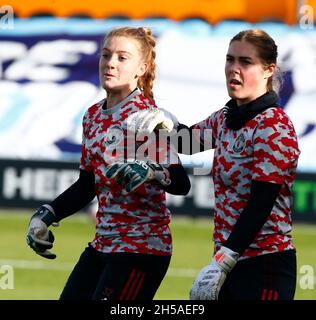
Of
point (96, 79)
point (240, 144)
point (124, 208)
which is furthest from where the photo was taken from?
point (96, 79)

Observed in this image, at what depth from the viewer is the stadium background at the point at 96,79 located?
16.4 m

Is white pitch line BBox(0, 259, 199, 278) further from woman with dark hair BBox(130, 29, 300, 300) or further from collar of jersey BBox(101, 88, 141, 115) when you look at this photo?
woman with dark hair BBox(130, 29, 300, 300)

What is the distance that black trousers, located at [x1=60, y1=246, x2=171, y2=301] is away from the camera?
5.82m

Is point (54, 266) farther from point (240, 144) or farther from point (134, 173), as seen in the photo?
point (240, 144)

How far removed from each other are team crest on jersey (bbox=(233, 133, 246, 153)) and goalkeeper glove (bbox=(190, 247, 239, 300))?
534mm

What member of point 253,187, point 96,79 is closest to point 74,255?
point 96,79

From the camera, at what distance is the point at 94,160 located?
20.2 feet

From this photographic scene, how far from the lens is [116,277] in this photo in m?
5.82

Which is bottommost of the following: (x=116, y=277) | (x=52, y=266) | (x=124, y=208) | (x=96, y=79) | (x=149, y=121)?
(x=52, y=266)

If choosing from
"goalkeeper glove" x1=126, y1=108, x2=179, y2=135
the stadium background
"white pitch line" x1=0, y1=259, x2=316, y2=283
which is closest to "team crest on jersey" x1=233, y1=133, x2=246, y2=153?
"goalkeeper glove" x1=126, y1=108, x2=179, y2=135

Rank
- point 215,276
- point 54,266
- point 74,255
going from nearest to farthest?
point 215,276, point 54,266, point 74,255

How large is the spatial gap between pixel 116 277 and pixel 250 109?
1142mm

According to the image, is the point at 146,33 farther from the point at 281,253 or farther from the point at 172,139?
the point at 281,253

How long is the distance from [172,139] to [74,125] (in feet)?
36.6
